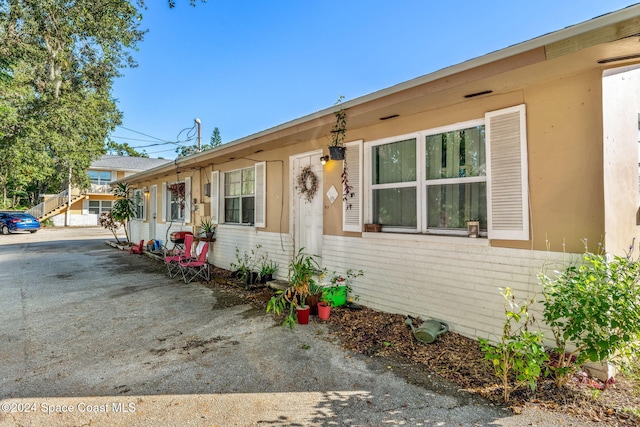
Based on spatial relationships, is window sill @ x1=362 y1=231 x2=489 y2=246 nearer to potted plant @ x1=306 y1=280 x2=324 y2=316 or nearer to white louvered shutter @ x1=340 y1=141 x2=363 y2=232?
white louvered shutter @ x1=340 y1=141 x2=363 y2=232

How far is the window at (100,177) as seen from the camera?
27.7m

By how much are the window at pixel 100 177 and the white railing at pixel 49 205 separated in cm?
271

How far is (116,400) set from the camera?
2.54 metres

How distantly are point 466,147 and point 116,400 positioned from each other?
13.9ft

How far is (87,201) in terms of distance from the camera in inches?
1030

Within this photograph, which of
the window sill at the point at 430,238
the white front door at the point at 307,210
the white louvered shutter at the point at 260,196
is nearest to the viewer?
the window sill at the point at 430,238

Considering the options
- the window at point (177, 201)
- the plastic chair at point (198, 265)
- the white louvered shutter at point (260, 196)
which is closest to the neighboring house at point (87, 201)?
the window at point (177, 201)

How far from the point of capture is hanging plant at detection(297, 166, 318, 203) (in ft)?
18.6

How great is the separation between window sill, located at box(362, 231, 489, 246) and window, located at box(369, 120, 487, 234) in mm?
139

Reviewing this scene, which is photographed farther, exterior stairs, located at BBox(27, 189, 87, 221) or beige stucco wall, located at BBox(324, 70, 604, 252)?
exterior stairs, located at BBox(27, 189, 87, 221)

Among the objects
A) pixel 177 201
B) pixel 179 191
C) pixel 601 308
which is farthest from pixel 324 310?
pixel 177 201

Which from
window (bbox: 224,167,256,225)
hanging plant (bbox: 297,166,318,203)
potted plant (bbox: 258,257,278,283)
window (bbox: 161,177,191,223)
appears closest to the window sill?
hanging plant (bbox: 297,166,318,203)

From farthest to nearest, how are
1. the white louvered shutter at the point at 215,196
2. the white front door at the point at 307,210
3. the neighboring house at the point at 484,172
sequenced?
1. the white louvered shutter at the point at 215,196
2. the white front door at the point at 307,210
3. the neighboring house at the point at 484,172

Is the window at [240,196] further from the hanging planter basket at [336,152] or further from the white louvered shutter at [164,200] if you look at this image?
the white louvered shutter at [164,200]
